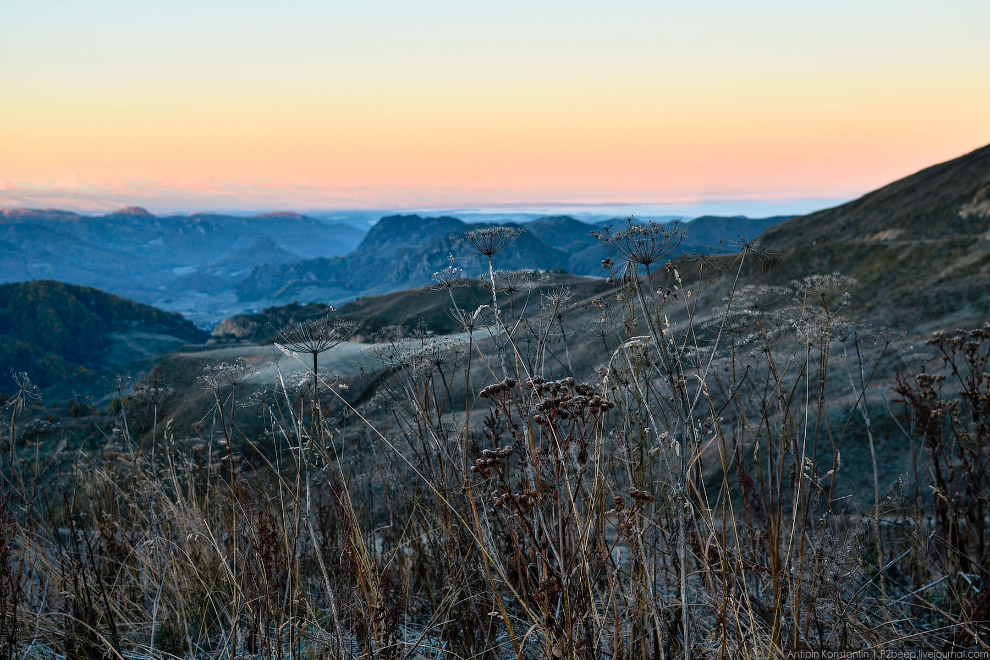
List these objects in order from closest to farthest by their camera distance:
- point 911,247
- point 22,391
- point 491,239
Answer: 1. point 491,239
2. point 22,391
3. point 911,247

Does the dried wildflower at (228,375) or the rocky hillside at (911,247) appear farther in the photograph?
the rocky hillside at (911,247)

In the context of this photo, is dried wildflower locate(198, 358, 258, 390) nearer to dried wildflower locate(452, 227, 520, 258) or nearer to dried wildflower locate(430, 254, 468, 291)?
dried wildflower locate(430, 254, 468, 291)

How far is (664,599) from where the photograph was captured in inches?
146

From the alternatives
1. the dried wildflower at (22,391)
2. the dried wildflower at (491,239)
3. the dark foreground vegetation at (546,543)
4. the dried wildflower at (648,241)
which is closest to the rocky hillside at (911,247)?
the dark foreground vegetation at (546,543)

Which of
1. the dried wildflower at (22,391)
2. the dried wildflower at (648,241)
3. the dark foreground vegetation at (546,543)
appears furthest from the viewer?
the dried wildflower at (22,391)

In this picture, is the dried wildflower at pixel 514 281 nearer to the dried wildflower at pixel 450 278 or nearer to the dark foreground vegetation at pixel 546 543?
the dark foreground vegetation at pixel 546 543

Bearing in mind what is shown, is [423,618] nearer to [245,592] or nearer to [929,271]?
[245,592]

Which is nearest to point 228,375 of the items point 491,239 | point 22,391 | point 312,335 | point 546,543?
point 312,335

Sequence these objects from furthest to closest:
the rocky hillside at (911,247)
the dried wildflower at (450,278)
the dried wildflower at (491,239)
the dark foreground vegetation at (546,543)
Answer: the rocky hillside at (911,247)
the dried wildflower at (450,278)
the dried wildflower at (491,239)
the dark foreground vegetation at (546,543)

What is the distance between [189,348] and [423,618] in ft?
367

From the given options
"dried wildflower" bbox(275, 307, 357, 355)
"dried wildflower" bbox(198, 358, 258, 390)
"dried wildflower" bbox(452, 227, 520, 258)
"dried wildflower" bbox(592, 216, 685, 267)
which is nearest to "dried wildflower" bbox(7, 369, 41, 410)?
"dried wildflower" bbox(198, 358, 258, 390)

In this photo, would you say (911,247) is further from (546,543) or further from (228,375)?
(228,375)

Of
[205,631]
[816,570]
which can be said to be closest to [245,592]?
[205,631]

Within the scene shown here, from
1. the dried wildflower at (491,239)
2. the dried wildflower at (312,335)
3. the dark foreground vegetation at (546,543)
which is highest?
the dried wildflower at (491,239)
